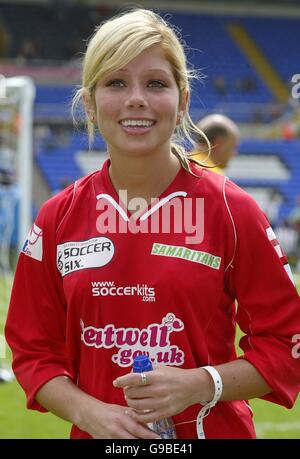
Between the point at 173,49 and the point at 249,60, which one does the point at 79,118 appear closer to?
the point at 173,49

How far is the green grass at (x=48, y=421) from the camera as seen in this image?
17.9ft

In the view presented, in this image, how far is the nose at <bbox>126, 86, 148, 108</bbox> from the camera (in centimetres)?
196

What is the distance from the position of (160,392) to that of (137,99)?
623 millimetres

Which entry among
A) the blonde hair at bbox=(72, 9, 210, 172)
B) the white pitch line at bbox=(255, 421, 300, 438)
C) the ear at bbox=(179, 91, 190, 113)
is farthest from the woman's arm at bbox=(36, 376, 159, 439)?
the white pitch line at bbox=(255, 421, 300, 438)

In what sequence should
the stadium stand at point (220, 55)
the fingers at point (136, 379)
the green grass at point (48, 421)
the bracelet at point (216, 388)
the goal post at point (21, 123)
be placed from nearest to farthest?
the fingers at point (136, 379) → the bracelet at point (216, 388) → the green grass at point (48, 421) → the goal post at point (21, 123) → the stadium stand at point (220, 55)

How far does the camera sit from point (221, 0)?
30109 millimetres

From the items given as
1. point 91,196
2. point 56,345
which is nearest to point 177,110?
point 91,196

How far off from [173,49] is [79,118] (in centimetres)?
47

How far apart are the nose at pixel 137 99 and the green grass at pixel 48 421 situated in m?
3.62

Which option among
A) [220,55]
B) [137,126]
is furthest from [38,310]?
[220,55]

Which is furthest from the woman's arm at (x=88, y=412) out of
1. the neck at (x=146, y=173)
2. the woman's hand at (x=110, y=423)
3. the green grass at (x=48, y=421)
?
the green grass at (x=48, y=421)

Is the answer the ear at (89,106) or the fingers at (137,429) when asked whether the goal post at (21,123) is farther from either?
the fingers at (137,429)

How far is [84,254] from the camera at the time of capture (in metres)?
2.07

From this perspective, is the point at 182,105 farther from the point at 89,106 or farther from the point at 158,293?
the point at 158,293
